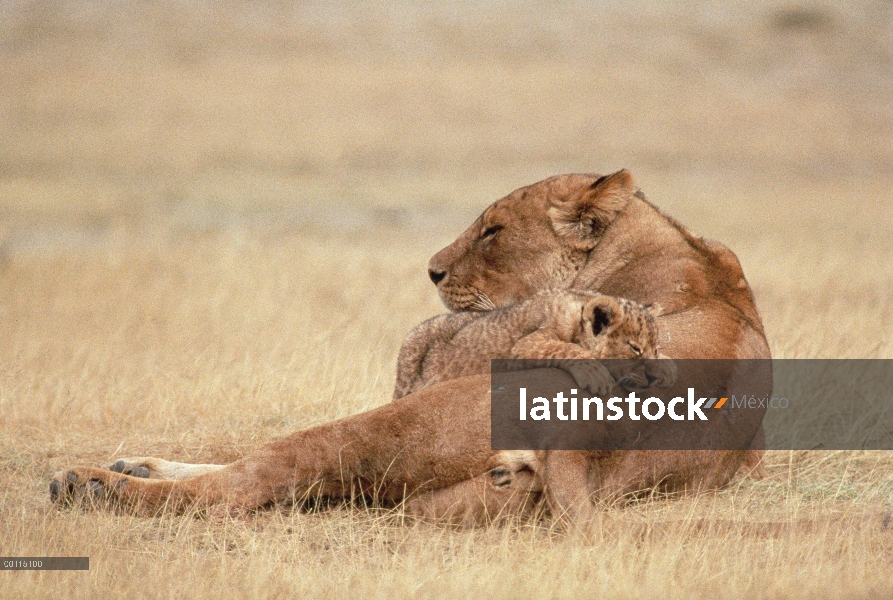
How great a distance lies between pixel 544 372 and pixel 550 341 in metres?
0.35

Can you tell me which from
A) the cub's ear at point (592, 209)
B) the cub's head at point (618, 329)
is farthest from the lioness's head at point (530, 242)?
the cub's head at point (618, 329)

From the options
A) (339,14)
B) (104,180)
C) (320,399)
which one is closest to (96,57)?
(339,14)

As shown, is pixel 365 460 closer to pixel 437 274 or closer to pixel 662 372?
pixel 662 372

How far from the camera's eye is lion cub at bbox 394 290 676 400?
5.19 m

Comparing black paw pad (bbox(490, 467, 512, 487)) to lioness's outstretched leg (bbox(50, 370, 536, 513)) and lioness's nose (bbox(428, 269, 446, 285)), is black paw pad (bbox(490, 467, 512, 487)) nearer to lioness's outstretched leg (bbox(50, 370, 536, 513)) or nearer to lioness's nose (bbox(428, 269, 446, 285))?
lioness's outstretched leg (bbox(50, 370, 536, 513))

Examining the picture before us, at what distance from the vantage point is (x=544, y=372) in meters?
5.11

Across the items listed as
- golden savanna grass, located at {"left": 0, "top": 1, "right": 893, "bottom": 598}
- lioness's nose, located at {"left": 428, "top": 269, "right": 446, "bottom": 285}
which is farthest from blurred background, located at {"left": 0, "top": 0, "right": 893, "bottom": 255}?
lioness's nose, located at {"left": 428, "top": 269, "right": 446, "bottom": 285}

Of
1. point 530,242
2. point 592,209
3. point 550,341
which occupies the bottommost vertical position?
point 550,341

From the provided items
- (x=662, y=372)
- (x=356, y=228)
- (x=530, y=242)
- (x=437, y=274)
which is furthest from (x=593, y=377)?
(x=356, y=228)

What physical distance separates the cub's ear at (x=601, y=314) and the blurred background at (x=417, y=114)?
1162 centimetres

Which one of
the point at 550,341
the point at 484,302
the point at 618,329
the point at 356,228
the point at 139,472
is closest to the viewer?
the point at 618,329

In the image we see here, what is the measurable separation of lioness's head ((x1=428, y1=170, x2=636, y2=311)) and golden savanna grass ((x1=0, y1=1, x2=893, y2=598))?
1266 mm

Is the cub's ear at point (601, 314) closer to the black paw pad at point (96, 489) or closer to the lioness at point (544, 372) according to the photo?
the lioness at point (544, 372)

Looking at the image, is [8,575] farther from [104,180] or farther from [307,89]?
[307,89]
